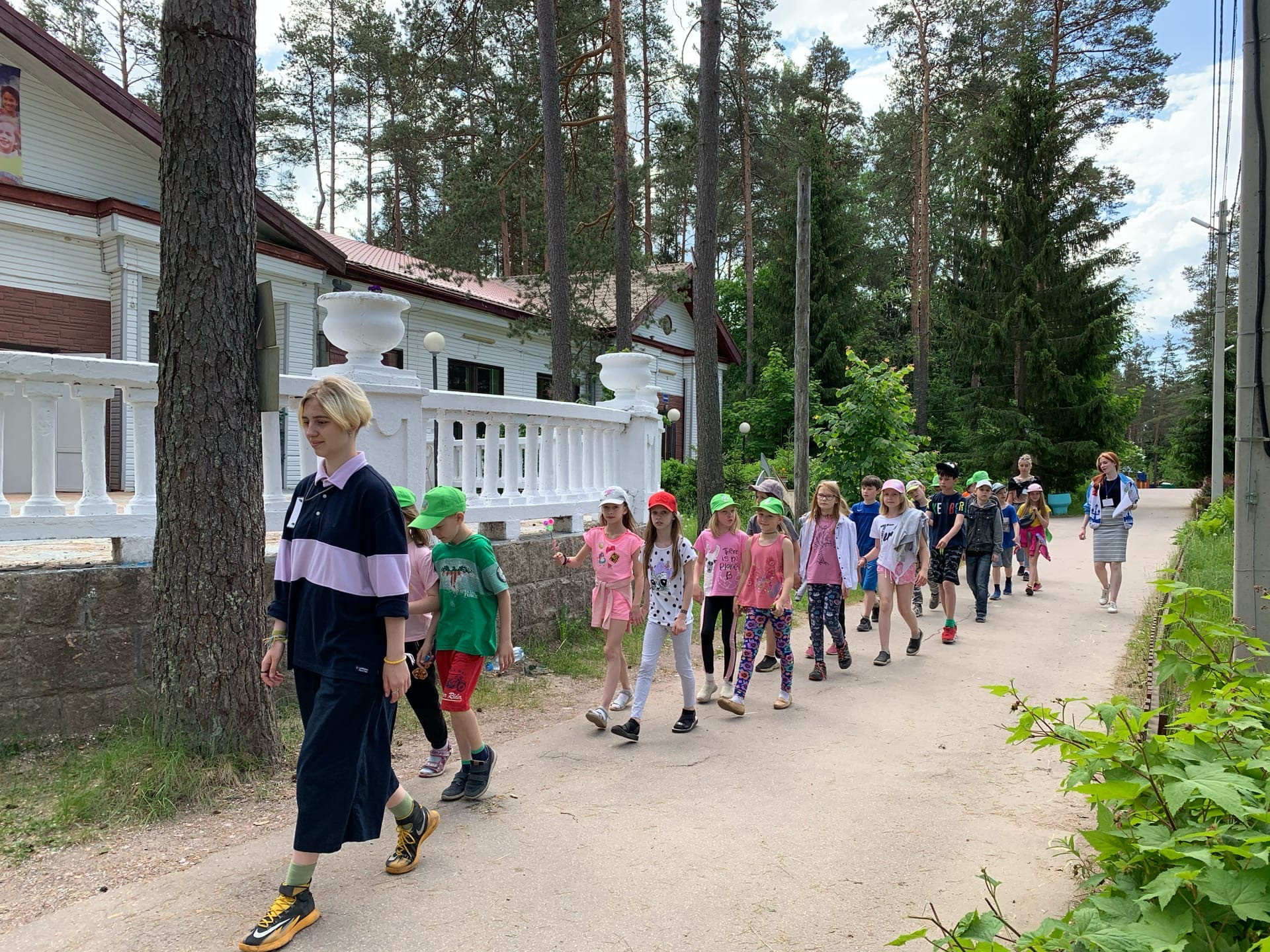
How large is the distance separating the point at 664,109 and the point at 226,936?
101ft

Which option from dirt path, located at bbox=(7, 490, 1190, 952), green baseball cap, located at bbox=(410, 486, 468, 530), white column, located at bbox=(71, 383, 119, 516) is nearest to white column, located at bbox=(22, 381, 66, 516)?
white column, located at bbox=(71, 383, 119, 516)

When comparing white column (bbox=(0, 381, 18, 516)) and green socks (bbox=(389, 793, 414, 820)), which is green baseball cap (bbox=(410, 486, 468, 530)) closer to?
green socks (bbox=(389, 793, 414, 820))

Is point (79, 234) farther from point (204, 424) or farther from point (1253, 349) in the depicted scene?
point (1253, 349)

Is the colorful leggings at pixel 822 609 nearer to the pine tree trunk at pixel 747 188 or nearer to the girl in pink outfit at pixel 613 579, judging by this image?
the girl in pink outfit at pixel 613 579

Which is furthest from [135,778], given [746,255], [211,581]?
[746,255]

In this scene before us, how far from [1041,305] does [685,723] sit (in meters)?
25.8

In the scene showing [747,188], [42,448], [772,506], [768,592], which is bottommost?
[768,592]

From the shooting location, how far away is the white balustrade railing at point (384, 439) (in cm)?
515

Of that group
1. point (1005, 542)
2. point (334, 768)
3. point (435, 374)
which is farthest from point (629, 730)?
point (435, 374)

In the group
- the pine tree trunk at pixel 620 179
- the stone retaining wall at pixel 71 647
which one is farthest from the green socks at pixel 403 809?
the pine tree trunk at pixel 620 179

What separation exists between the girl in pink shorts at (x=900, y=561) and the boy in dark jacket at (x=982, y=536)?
216cm

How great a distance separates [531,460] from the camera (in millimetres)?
8297

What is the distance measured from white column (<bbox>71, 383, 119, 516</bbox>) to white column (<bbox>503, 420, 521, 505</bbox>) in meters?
3.31

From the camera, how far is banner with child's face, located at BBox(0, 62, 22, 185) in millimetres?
10938
